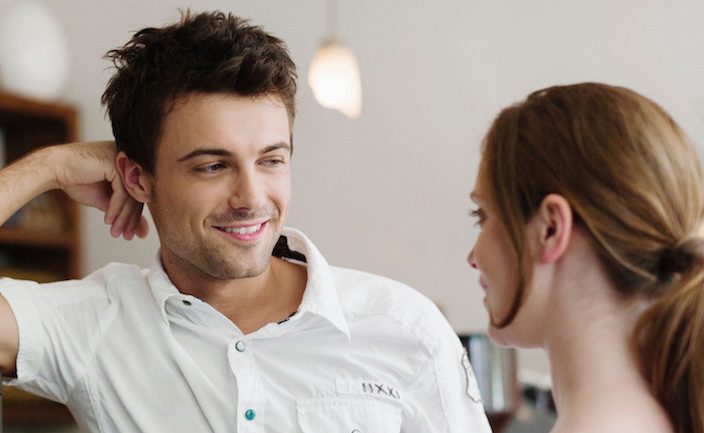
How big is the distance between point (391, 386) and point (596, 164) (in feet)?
2.97

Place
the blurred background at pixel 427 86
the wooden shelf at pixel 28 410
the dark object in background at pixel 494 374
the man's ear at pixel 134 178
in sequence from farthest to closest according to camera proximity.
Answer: the wooden shelf at pixel 28 410, the blurred background at pixel 427 86, the dark object in background at pixel 494 374, the man's ear at pixel 134 178

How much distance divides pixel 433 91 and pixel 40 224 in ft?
5.14

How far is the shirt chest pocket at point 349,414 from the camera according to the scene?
176 centimetres

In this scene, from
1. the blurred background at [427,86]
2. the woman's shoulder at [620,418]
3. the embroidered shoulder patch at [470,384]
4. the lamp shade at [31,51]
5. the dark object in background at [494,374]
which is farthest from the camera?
the lamp shade at [31,51]

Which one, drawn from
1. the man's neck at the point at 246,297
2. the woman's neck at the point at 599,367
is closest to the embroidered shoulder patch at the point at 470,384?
the man's neck at the point at 246,297

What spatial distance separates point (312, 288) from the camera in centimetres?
183

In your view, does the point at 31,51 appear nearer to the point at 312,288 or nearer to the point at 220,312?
the point at 220,312

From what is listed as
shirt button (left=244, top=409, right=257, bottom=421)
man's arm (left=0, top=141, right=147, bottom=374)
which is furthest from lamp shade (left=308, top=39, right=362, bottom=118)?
shirt button (left=244, top=409, right=257, bottom=421)

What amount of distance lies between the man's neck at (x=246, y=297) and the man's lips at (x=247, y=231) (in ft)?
0.36

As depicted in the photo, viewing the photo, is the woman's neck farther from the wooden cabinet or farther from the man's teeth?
the wooden cabinet

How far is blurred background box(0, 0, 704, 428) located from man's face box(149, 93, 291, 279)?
1495mm

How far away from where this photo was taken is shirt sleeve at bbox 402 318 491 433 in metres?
1.79

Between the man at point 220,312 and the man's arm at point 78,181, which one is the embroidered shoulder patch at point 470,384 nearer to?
the man at point 220,312

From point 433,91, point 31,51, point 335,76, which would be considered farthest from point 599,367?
point 31,51
